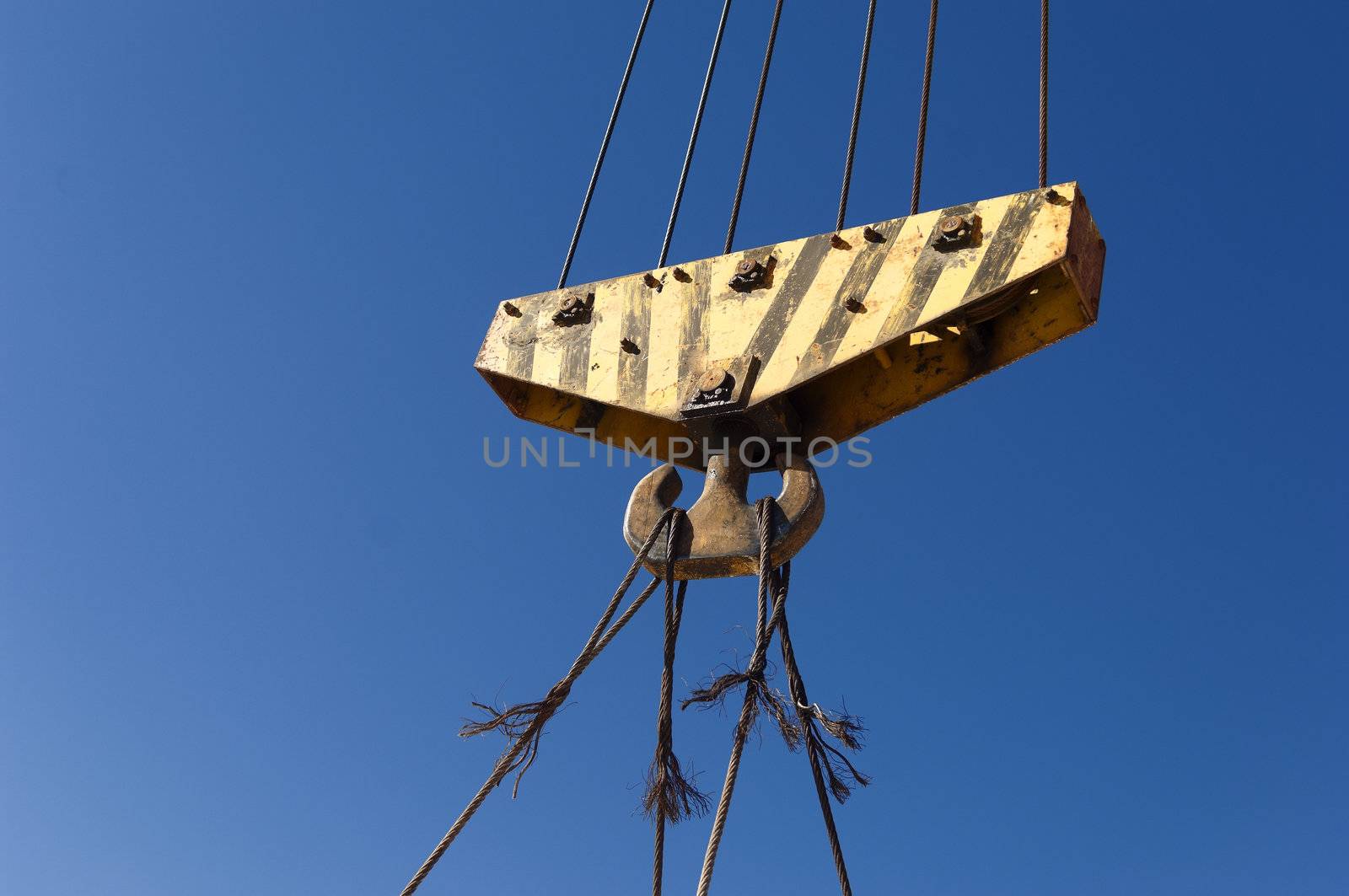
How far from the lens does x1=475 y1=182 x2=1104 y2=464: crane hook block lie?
365cm

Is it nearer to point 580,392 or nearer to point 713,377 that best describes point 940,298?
point 713,377

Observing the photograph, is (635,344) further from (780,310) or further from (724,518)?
(724,518)

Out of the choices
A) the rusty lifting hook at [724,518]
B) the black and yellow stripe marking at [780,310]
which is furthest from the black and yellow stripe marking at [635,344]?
the rusty lifting hook at [724,518]

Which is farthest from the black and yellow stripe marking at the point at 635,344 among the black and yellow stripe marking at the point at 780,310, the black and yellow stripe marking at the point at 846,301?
the black and yellow stripe marking at the point at 846,301

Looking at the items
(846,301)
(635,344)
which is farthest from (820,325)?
(635,344)

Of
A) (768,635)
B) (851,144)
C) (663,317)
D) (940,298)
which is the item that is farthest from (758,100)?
(768,635)

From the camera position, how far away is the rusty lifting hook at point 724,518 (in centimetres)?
366

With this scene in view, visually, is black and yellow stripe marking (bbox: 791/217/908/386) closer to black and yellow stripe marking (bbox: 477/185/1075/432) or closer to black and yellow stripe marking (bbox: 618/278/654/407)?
black and yellow stripe marking (bbox: 477/185/1075/432)

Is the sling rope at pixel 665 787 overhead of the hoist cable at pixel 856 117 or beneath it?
beneath

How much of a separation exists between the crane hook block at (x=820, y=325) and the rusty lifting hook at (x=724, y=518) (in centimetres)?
9

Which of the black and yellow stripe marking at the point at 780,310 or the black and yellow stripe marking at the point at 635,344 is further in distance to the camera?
the black and yellow stripe marking at the point at 635,344

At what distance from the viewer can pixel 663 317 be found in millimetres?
4086

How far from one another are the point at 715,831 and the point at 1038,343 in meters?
1.45

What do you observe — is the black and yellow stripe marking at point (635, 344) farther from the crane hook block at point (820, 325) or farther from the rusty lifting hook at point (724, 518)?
the rusty lifting hook at point (724, 518)
